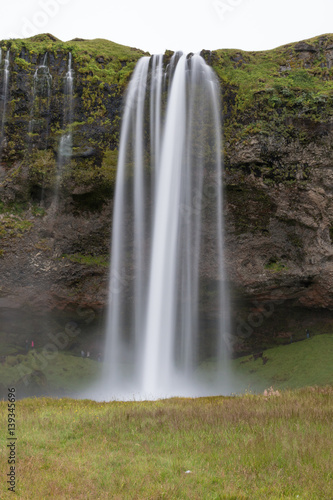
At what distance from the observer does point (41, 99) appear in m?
25.7

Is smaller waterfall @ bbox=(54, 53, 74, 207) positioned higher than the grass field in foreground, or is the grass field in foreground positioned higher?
smaller waterfall @ bbox=(54, 53, 74, 207)

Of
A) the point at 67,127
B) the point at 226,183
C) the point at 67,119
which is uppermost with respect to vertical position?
the point at 67,119

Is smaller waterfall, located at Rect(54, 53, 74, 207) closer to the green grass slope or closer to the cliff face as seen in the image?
the cliff face

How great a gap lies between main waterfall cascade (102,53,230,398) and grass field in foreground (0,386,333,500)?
42.2ft

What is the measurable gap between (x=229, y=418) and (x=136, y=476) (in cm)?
386

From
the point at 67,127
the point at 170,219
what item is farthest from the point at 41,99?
the point at 170,219

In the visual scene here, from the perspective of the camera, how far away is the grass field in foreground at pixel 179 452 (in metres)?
5.34

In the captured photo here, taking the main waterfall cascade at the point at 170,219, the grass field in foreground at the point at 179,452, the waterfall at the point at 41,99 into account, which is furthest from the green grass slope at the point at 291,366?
the waterfall at the point at 41,99

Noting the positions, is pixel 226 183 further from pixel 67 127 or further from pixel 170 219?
pixel 67 127

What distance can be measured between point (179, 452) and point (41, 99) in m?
25.4

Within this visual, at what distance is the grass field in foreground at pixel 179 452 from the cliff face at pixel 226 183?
1456 centimetres

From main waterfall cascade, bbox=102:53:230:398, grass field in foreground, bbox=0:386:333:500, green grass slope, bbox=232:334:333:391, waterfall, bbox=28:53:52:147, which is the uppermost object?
waterfall, bbox=28:53:52:147

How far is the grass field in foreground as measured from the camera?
17.5 feet

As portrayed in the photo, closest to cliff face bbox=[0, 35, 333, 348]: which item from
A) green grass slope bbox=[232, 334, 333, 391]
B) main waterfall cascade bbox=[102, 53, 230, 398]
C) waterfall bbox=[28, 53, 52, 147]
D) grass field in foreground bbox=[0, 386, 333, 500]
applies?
waterfall bbox=[28, 53, 52, 147]
